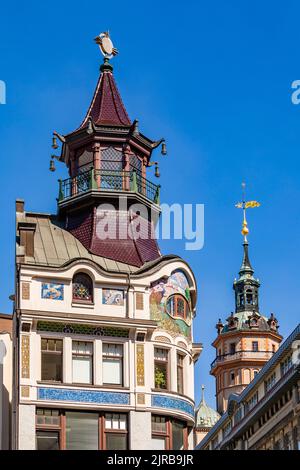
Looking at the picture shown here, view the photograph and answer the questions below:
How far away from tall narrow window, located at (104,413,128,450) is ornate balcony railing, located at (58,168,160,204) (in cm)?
1171

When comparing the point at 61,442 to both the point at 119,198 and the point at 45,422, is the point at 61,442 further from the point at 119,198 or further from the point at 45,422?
the point at 119,198

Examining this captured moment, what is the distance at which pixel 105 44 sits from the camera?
67188 mm

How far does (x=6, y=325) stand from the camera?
65.9 meters

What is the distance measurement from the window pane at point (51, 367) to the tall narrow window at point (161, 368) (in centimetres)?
456

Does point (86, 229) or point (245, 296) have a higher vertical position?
point (245, 296)

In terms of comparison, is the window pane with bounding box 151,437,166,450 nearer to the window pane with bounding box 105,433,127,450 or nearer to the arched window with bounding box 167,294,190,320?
the window pane with bounding box 105,433,127,450

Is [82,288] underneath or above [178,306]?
above

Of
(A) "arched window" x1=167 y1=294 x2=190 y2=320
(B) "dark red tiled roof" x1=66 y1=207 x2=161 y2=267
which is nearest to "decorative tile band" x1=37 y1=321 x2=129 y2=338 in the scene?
(A) "arched window" x1=167 y1=294 x2=190 y2=320

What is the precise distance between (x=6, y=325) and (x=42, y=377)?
34.3 feet

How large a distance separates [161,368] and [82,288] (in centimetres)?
513

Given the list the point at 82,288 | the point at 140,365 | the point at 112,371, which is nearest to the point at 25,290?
the point at 82,288

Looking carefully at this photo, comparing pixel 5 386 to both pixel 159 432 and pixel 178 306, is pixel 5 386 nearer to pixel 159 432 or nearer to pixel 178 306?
pixel 159 432

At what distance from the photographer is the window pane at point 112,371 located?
57.1 m
